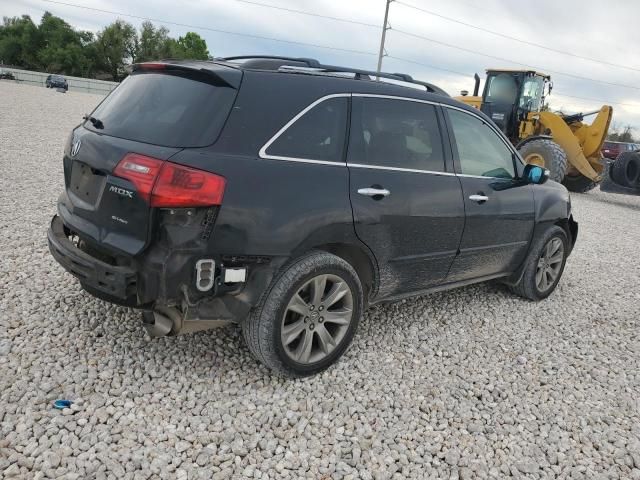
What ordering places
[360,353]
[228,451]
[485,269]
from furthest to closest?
1. [485,269]
2. [360,353]
3. [228,451]

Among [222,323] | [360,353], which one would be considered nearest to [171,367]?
[222,323]

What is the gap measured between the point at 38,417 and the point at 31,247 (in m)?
2.63

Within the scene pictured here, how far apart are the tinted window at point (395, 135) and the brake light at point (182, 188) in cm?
98

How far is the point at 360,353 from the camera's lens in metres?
3.58

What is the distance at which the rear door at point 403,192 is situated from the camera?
3.21m

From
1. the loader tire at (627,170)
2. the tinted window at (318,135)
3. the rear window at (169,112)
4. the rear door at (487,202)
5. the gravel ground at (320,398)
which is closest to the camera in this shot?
the gravel ground at (320,398)

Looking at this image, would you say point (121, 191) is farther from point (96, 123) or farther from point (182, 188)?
point (96, 123)

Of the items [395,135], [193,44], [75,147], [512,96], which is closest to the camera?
[75,147]

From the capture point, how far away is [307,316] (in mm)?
3068

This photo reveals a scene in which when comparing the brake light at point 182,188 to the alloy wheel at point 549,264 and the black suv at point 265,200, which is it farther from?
the alloy wheel at point 549,264

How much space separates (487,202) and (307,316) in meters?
1.83

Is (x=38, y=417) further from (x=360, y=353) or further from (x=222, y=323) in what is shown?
(x=360, y=353)

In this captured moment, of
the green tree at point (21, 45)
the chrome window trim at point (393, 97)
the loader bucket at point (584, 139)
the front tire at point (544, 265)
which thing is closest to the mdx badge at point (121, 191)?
the chrome window trim at point (393, 97)

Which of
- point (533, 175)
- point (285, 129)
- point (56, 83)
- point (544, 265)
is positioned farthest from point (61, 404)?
point (56, 83)
